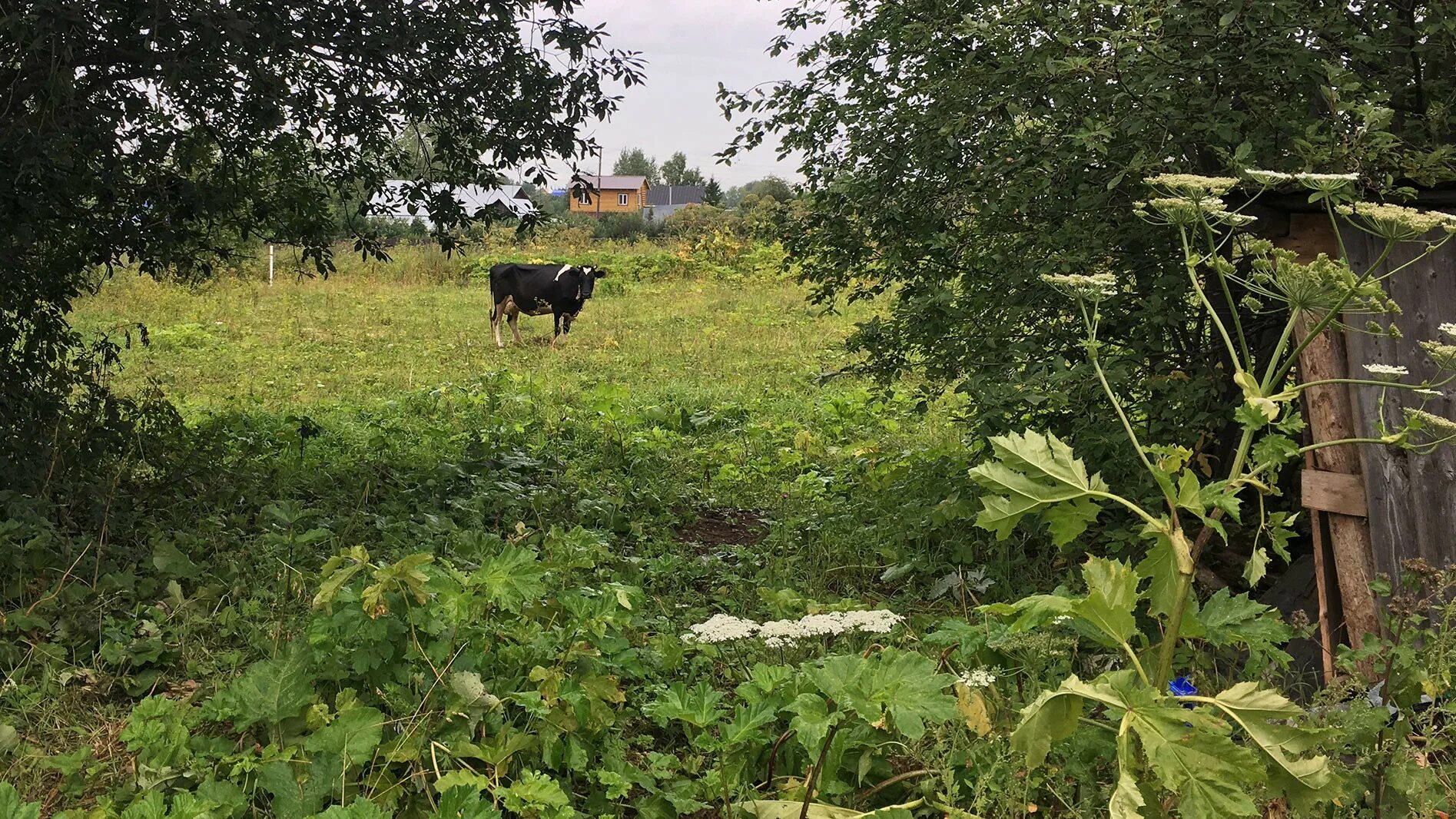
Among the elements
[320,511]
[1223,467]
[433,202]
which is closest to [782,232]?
[433,202]

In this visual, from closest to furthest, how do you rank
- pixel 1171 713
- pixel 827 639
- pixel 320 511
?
pixel 1171 713
pixel 827 639
pixel 320 511

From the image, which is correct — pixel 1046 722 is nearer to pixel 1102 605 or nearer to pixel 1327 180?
pixel 1102 605

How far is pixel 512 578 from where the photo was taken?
9.39 feet

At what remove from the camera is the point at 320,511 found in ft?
18.2

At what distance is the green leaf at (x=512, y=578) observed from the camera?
9.28ft

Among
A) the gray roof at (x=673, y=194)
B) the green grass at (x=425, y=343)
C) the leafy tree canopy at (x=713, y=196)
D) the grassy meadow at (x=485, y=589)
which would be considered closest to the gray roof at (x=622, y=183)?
the gray roof at (x=673, y=194)

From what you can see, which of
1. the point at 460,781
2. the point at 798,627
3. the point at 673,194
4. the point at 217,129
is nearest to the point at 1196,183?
the point at 798,627

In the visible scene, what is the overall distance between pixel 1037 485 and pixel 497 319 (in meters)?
12.9

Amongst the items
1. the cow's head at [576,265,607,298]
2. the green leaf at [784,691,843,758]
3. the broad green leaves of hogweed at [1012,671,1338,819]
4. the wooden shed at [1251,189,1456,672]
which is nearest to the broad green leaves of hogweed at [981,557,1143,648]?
the broad green leaves of hogweed at [1012,671,1338,819]

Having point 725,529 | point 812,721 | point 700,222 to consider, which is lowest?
point 725,529

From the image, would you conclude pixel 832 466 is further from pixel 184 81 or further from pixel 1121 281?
pixel 184 81

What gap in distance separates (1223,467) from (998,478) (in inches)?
110

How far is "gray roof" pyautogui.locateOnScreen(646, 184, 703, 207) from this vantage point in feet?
294

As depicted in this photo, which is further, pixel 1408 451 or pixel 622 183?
pixel 622 183
